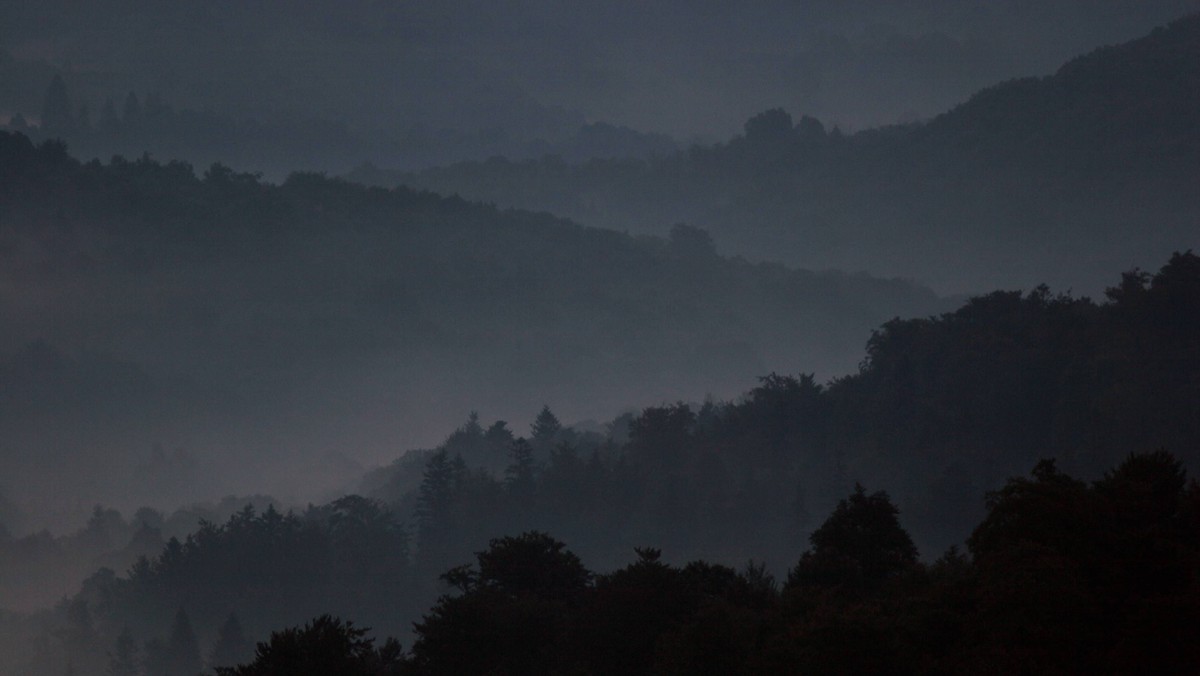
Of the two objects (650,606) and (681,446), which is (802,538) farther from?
(650,606)

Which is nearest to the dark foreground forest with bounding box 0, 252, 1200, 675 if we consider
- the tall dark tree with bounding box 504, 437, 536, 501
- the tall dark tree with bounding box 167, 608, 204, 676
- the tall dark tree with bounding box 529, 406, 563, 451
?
the tall dark tree with bounding box 167, 608, 204, 676

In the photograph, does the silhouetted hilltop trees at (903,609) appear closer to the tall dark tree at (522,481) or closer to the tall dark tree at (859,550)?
the tall dark tree at (859,550)

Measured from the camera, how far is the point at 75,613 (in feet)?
386

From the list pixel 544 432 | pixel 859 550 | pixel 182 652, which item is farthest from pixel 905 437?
→ pixel 859 550

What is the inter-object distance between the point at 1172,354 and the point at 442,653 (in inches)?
2884

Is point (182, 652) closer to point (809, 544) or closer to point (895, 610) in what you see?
point (809, 544)

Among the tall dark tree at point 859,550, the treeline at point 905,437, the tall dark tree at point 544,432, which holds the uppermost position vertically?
the tall dark tree at point 544,432

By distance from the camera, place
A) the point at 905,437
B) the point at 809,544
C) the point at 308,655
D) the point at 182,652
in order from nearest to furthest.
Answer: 1. the point at 308,655
2. the point at 809,544
3. the point at 182,652
4. the point at 905,437

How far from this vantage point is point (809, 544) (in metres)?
96.2

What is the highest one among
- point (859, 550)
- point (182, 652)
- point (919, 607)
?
point (182, 652)

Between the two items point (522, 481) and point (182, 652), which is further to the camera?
point (522, 481)

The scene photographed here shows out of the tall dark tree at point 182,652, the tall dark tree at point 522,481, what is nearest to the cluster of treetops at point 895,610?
the tall dark tree at point 182,652

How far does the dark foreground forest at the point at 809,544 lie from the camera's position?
75.3 ft

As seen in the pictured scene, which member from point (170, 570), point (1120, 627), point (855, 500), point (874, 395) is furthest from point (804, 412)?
point (1120, 627)
